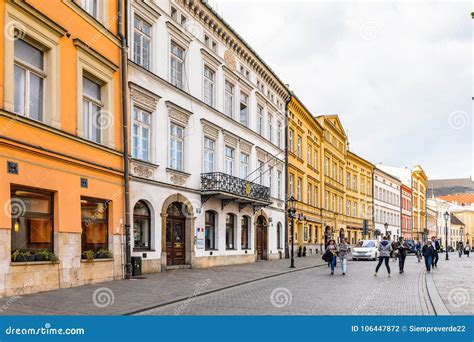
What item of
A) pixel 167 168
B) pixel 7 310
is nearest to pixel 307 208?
pixel 167 168

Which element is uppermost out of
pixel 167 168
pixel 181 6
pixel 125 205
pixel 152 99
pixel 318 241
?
pixel 181 6

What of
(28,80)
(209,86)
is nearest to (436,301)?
(28,80)

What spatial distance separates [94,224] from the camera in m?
18.1

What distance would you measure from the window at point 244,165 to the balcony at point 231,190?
3.68 ft

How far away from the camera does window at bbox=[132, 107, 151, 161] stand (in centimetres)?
2130

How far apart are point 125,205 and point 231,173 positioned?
11.7 metres

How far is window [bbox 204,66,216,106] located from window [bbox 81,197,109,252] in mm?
10589

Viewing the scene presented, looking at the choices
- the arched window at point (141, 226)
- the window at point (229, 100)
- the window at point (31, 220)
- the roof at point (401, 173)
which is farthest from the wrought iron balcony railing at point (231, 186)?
the roof at point (401, 173)

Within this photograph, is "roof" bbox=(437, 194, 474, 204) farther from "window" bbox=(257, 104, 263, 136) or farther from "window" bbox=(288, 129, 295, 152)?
"window" bbox=(257, 104, 263, 136)

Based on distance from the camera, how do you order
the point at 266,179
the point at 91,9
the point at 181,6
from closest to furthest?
the point at 91,9 < the point at 181,6 < the point at 266,179

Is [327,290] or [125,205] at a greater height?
[125,205]

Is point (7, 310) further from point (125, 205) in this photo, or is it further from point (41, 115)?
point (125, 205)

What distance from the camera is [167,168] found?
23.5 meters

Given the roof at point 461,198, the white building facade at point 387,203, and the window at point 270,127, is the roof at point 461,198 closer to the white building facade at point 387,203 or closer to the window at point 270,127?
the white building facade at point 387,203
